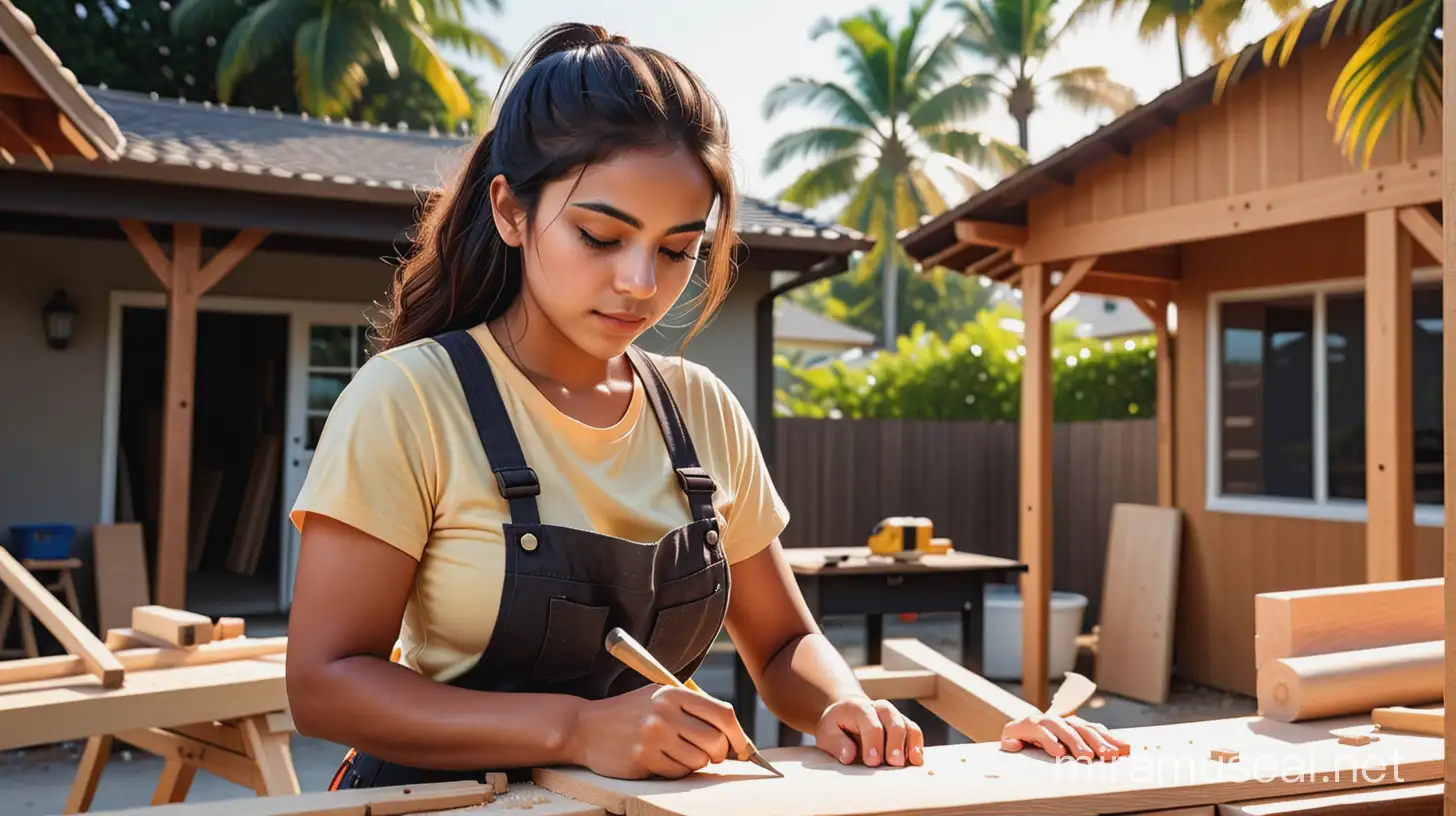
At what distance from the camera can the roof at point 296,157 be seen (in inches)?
292

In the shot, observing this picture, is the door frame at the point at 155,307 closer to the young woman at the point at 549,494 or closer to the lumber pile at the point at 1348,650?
the young woman at the point at 549,494

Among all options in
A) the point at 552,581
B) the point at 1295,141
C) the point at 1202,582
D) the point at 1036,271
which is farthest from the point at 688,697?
the point at 1202,582

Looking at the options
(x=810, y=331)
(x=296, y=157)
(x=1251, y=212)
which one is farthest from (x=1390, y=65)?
(x=810, y=331)

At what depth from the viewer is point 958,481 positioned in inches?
513

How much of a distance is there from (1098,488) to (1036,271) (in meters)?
4.23

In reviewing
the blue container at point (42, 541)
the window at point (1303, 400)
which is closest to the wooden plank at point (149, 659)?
the blue container at point (42, 541)

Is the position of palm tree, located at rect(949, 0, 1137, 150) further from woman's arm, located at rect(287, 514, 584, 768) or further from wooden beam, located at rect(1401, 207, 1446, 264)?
woman's arm, located at rect(287, 514, 584, 768)

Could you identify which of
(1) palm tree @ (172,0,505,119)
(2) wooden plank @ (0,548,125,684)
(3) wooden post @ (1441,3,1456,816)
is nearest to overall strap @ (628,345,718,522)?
(3) wooden post @ (1441,3,1456,816)

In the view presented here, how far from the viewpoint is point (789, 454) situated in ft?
40.6

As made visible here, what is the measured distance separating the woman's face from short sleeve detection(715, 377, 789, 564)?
0.29m

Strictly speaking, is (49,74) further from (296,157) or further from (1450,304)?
(1450,304)

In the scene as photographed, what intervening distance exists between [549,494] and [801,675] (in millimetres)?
465

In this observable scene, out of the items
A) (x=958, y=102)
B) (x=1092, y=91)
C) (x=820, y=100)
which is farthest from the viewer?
(x=820, y=100)

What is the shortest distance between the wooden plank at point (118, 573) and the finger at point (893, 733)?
7.57 metres
